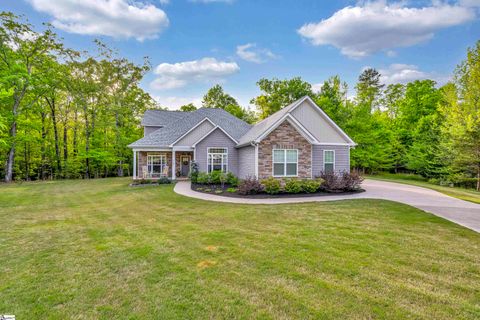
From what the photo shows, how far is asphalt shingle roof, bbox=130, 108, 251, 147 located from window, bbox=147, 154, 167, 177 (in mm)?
1346

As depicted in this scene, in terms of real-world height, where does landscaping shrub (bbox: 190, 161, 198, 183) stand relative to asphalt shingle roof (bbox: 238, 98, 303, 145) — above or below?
below

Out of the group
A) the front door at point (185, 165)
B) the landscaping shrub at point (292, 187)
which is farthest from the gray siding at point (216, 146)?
the landscaping shrub at point (292, 187)

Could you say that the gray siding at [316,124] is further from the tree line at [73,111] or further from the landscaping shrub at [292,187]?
the tree line at [73,111]

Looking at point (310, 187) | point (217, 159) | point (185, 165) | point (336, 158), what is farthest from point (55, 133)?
point (336, 158)

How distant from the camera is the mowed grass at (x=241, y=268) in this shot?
3031 mm

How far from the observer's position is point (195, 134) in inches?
791

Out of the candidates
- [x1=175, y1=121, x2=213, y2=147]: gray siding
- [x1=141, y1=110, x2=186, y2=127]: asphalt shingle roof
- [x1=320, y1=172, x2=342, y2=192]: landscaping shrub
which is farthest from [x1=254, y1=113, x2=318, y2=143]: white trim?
[x1=141, y1=110, x2=186, y2=127]: asphalt shingle roof

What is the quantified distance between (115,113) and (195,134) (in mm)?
16004

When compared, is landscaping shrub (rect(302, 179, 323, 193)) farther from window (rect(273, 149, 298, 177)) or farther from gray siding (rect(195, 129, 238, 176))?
gray siding (rect(195, 129, 238, 176))

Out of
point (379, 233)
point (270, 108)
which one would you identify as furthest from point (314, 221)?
point (270, 108)

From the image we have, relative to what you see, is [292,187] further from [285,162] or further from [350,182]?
[350,182]

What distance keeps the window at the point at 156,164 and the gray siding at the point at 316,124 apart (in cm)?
1178

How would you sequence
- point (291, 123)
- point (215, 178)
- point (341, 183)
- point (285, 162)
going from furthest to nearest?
1. point (215, 178)
2. point (285, 162)
3. point (291, 123)
4. point (341, 183)

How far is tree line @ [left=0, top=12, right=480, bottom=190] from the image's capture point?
21.5 m
